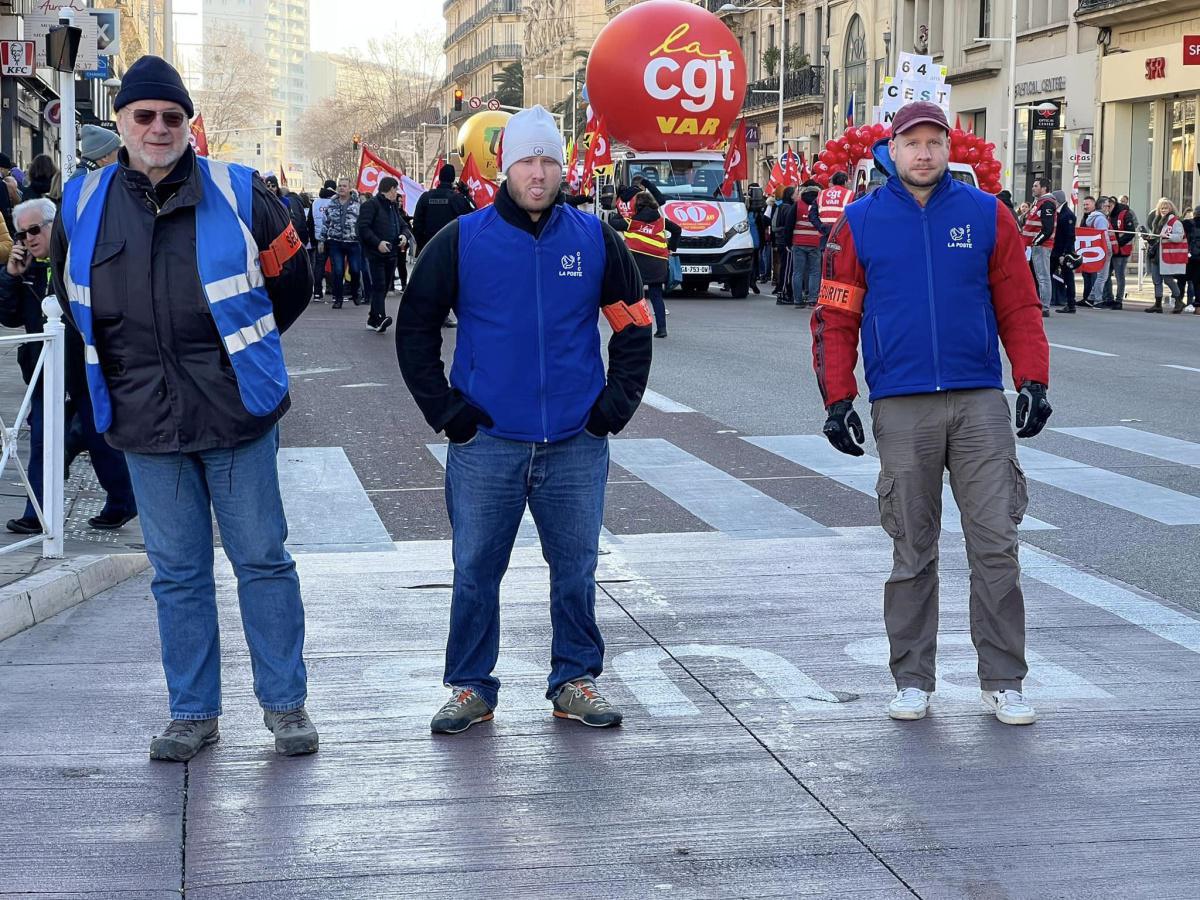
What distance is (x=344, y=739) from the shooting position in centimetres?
503

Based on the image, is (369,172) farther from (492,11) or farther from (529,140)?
(492,11)

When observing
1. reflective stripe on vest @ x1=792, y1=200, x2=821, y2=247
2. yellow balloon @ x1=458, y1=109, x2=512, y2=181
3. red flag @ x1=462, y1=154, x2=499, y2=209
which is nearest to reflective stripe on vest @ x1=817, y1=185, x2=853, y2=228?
reflective stripe on vest @ x1=792, y1=200, x2=821, y2=247

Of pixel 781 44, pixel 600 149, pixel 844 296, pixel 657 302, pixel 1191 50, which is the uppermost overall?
pixel 781 44

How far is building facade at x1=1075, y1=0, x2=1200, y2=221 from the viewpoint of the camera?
36.1 metres

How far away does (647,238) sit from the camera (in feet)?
61.9

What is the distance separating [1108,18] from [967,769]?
37.4 m

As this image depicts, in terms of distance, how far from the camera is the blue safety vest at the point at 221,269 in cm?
467

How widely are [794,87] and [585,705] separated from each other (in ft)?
191

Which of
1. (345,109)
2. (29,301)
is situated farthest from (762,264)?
(345,109)

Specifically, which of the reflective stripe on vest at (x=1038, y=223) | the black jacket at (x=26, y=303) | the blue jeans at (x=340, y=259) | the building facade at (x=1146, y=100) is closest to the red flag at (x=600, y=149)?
the blue jeans at (x=340, y=259)

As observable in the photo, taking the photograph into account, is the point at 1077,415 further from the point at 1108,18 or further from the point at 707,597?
the point at 1108,18

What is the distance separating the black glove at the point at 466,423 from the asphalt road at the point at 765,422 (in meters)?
3.31

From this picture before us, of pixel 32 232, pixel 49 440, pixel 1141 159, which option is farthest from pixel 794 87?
pixel 49 440

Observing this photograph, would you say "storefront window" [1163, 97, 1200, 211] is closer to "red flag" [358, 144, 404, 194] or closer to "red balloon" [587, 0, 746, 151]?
"red balloon" [587, 0, 746, 151]
